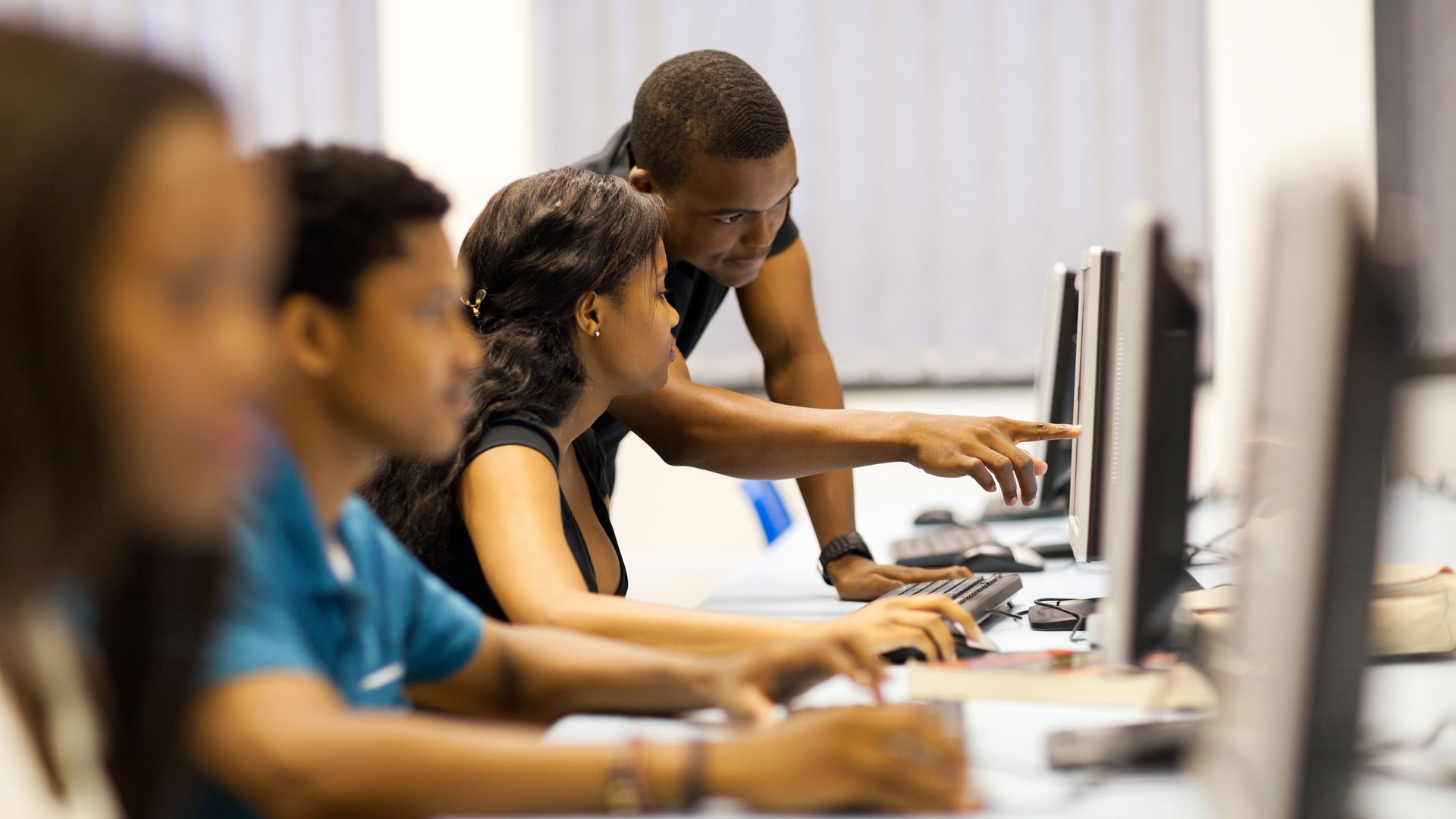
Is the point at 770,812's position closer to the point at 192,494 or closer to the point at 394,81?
the point at 192,494

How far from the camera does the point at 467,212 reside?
11.0ft

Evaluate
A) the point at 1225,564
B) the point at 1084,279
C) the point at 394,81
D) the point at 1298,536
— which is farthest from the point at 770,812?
the point at 394,81

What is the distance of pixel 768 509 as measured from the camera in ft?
8.05

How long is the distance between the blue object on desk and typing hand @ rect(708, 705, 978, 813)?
1.74 m

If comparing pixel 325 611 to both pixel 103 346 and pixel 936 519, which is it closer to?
pixel 103 346

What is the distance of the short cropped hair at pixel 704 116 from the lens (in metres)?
1.63

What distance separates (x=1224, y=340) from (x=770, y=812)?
298cm

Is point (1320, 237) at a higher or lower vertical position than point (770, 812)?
higher

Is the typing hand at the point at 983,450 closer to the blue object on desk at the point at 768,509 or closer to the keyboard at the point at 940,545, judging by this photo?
the keyboard at the point at 940,545

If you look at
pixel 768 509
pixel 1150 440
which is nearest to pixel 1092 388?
pixel 1150 440

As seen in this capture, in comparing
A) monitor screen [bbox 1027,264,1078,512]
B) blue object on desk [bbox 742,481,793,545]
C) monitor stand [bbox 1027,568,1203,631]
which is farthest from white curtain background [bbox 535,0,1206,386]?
monitor stand [bbox 1027,568,1203,631]

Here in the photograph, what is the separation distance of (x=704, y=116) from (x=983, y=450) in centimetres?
64

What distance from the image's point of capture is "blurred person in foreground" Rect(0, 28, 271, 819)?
487 mm

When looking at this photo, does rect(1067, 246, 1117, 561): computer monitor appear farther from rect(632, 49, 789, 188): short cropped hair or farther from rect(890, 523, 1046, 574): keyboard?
rect(632, 49, 789, 188): short cropped hair
